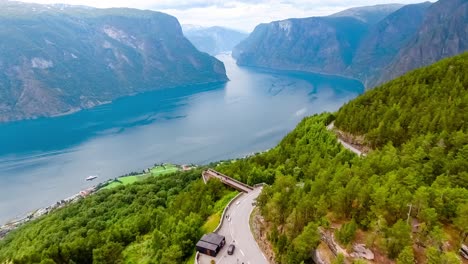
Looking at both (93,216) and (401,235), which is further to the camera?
(93,216)

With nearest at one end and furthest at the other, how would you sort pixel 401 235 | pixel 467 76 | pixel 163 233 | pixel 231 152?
pixel 401 235 < pixel 163 233 < pixel 467 76 < pixel 231 152

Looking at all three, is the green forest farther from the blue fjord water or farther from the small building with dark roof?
the blue fjord water

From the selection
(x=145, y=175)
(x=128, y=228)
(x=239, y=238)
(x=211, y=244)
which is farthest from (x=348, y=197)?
(x=145, y=175)

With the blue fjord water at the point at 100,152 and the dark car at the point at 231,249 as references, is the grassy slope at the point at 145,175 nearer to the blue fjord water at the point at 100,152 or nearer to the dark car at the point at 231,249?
the blue fjord water at the point at 100,152

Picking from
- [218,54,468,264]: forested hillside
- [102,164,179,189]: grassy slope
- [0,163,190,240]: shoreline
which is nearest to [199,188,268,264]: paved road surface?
[218,54,468,264]: forested hillside

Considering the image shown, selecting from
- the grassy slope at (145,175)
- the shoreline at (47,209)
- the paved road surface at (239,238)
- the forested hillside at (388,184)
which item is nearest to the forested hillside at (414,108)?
the forested hillside at (388,184)

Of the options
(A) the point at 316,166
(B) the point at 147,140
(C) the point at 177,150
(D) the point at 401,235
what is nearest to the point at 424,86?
(A) the point at 316,166

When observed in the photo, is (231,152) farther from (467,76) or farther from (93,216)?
(467,76)
